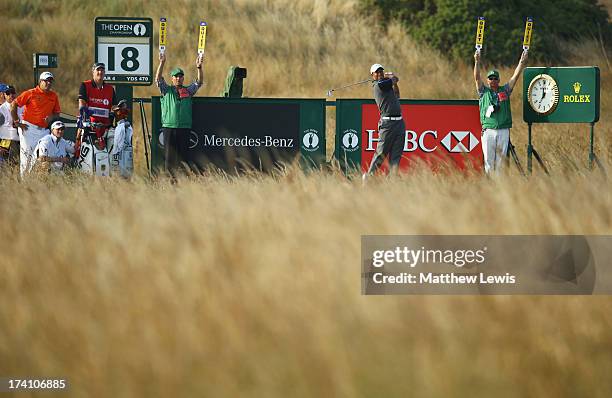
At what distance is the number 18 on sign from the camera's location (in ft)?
52.5

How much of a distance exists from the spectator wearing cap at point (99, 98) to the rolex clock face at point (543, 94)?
228 inches

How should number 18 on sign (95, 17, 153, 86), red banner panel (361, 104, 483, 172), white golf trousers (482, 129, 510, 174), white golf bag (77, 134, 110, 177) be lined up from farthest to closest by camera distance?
number 18 on sign (95, 17, 153, 86)
red banner panel (361, 104, 483, 172)
white golf trousers (482, 129, 510, 174)
white golf bag (77, 134, 110, 177)

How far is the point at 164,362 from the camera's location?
5.72m

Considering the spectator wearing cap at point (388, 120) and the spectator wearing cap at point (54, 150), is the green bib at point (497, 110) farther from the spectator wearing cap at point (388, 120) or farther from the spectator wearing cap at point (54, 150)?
the spectator wearing cap at point (54, 150)

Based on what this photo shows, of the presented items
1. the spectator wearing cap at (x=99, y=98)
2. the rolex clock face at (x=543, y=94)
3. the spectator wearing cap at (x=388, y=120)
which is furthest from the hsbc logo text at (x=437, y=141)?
the spectator wearing cap at (x=99, y=98)

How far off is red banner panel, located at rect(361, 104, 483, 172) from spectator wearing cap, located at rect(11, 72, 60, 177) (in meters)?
4.29

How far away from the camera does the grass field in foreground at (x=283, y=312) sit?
555 cm

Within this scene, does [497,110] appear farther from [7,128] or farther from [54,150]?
[7,128]

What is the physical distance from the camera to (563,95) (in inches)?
615

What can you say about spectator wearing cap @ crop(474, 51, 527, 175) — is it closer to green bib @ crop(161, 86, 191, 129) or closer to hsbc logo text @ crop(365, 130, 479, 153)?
hsbc logo text @ crop(365, 130, 479, 153)

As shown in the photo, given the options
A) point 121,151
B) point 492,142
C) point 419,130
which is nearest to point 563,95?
point 492,142

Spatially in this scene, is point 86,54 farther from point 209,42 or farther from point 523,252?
point 523,252

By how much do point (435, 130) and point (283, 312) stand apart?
996 cm

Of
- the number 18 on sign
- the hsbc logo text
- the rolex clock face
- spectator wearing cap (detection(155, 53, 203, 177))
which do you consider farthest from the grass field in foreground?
the number 18 on sign
